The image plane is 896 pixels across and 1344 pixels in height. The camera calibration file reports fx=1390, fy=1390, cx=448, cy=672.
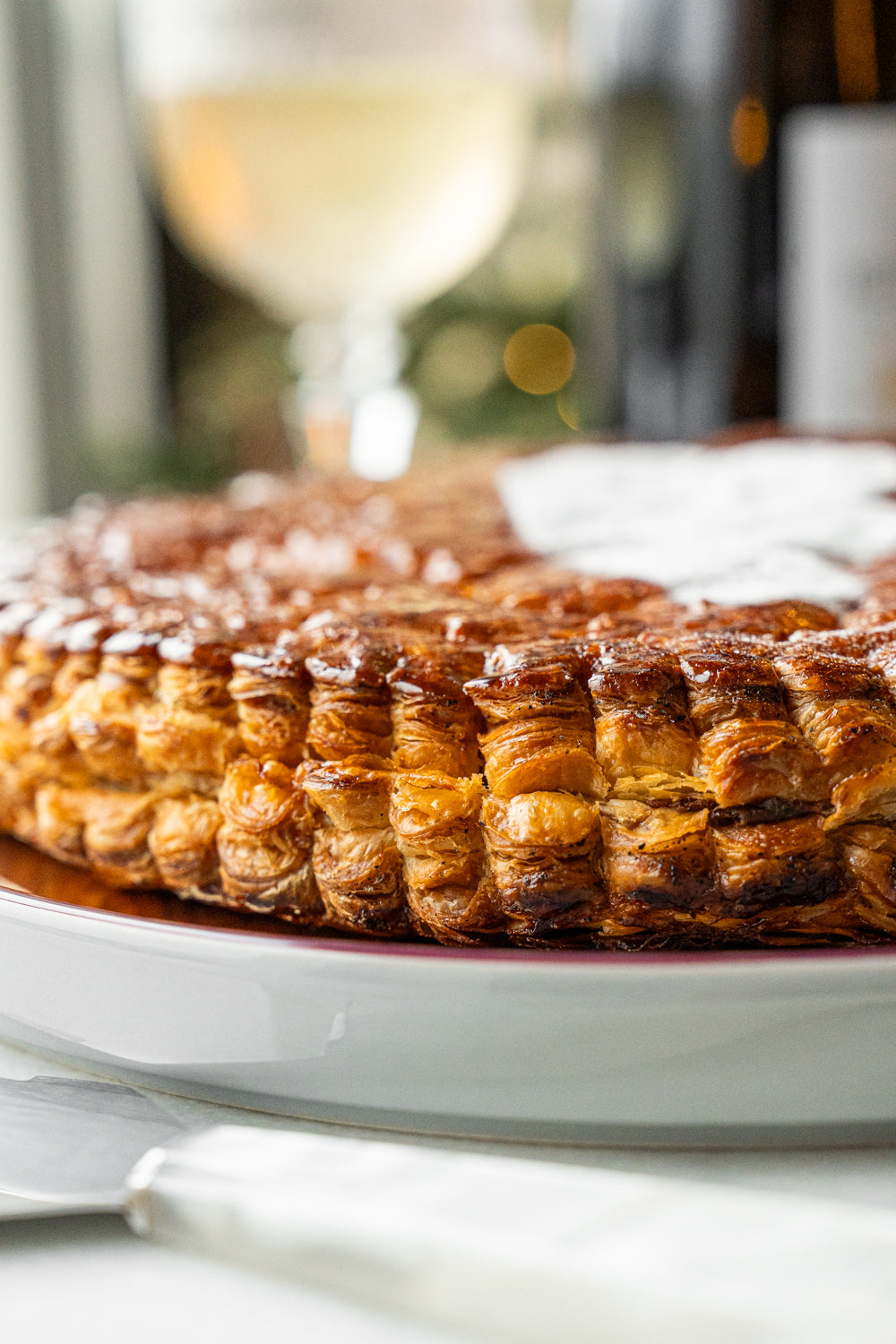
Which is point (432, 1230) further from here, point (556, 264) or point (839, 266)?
point (556, 264)

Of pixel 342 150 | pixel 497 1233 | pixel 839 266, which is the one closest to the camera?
pixel 497 1233

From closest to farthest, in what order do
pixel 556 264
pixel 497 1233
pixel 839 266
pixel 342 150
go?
1. pixel 497 1233
2. pixel 839 266
3. pixel 342 150
4. pixel 556 264

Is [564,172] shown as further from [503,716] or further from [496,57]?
[503,716]

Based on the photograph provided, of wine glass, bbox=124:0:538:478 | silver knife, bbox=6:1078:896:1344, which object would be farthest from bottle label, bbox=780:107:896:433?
silver knife, bbox=6:1078:896:1344

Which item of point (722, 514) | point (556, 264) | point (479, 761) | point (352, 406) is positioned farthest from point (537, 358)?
point (479, 761)

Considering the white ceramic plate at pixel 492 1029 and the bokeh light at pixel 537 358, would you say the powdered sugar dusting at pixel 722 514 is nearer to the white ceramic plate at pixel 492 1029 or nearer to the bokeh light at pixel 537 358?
the white ceramic plate at pixel 492 1029

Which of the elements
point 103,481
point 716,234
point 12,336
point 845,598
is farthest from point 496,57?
point 12,336

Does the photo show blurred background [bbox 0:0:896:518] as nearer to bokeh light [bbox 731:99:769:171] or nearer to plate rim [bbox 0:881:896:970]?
bokeh light [bbox 731:99:769:171]
